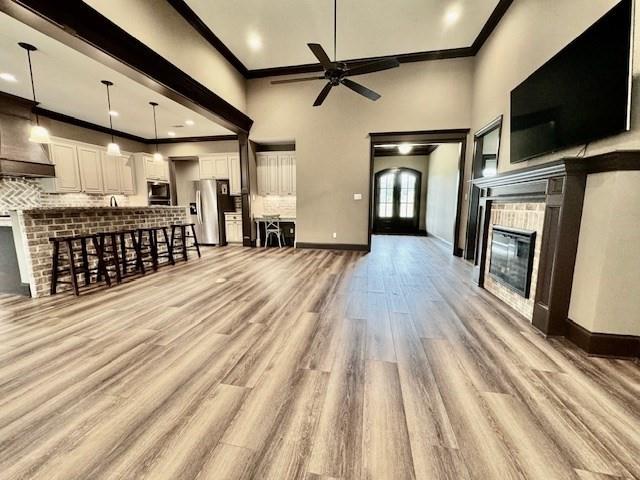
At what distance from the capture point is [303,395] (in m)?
1.45

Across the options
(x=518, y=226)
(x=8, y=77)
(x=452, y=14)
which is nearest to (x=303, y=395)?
(x=518, y=226)

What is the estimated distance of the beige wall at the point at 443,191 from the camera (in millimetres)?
6273

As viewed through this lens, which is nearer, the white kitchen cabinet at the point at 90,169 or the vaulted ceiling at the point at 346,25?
the vaulted ceiling at the point at 346,25

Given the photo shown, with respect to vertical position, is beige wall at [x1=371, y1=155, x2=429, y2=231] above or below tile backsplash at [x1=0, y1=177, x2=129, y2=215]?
above

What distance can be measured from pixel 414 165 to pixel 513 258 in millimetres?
7131

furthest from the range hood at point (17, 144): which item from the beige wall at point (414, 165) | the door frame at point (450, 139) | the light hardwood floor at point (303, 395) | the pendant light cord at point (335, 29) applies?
the beige wall at point (414, 165)

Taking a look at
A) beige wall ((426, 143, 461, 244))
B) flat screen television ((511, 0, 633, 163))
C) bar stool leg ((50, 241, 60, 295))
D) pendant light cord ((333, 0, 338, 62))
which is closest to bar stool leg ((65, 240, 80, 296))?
bar stool leg ((50, 241, 60, 295))

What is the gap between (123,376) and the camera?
1.61m

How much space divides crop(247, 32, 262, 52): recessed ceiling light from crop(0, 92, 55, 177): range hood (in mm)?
4302

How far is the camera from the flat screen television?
1.68 metres

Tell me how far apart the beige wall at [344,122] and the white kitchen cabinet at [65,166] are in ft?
13.1

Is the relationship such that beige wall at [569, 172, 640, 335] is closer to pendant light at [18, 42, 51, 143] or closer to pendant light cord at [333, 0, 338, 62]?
pendant light cord at [333, 0, 338, 62]

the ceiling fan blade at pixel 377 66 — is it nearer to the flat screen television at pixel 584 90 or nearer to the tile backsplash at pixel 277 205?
the flat screen television at pixel 584 90

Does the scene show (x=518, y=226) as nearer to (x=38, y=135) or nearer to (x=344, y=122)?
(x=344, y=122)
